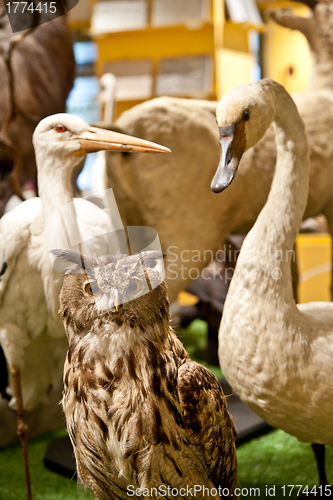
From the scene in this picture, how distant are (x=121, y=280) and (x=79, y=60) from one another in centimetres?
73

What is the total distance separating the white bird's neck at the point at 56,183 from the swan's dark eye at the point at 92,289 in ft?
1.01

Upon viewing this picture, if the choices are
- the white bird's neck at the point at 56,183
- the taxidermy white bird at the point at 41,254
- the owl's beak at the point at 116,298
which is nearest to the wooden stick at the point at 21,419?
the taxidermy white bird at the point at 41,254

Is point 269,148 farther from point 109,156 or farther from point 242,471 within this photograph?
point 242,471

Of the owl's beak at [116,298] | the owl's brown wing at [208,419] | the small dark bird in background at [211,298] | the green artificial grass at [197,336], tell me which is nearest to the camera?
the owl's beak at [116,298]

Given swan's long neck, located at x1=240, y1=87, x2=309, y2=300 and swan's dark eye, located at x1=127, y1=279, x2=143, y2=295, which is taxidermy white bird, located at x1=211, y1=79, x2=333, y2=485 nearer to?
swan's long neck, located at x1=240, y1=87, x2=309, y2=300

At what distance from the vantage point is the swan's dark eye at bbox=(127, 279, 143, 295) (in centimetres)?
66

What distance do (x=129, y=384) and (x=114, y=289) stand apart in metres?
0.16

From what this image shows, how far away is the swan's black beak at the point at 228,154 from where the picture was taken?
32.9 inches

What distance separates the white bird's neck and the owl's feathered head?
255 mm

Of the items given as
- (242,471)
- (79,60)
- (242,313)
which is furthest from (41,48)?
(242,471)

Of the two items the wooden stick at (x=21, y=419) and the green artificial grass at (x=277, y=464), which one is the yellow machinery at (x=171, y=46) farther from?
the green artificial grass at (x=277, y=464)

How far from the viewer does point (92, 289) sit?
0.68 meters

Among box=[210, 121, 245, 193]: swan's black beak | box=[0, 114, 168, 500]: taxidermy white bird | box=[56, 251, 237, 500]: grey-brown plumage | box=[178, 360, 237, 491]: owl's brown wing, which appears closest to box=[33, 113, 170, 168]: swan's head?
box=[0, 114, 168, 500]: taxidermy white bird

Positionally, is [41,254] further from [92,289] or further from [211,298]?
[211,298]
